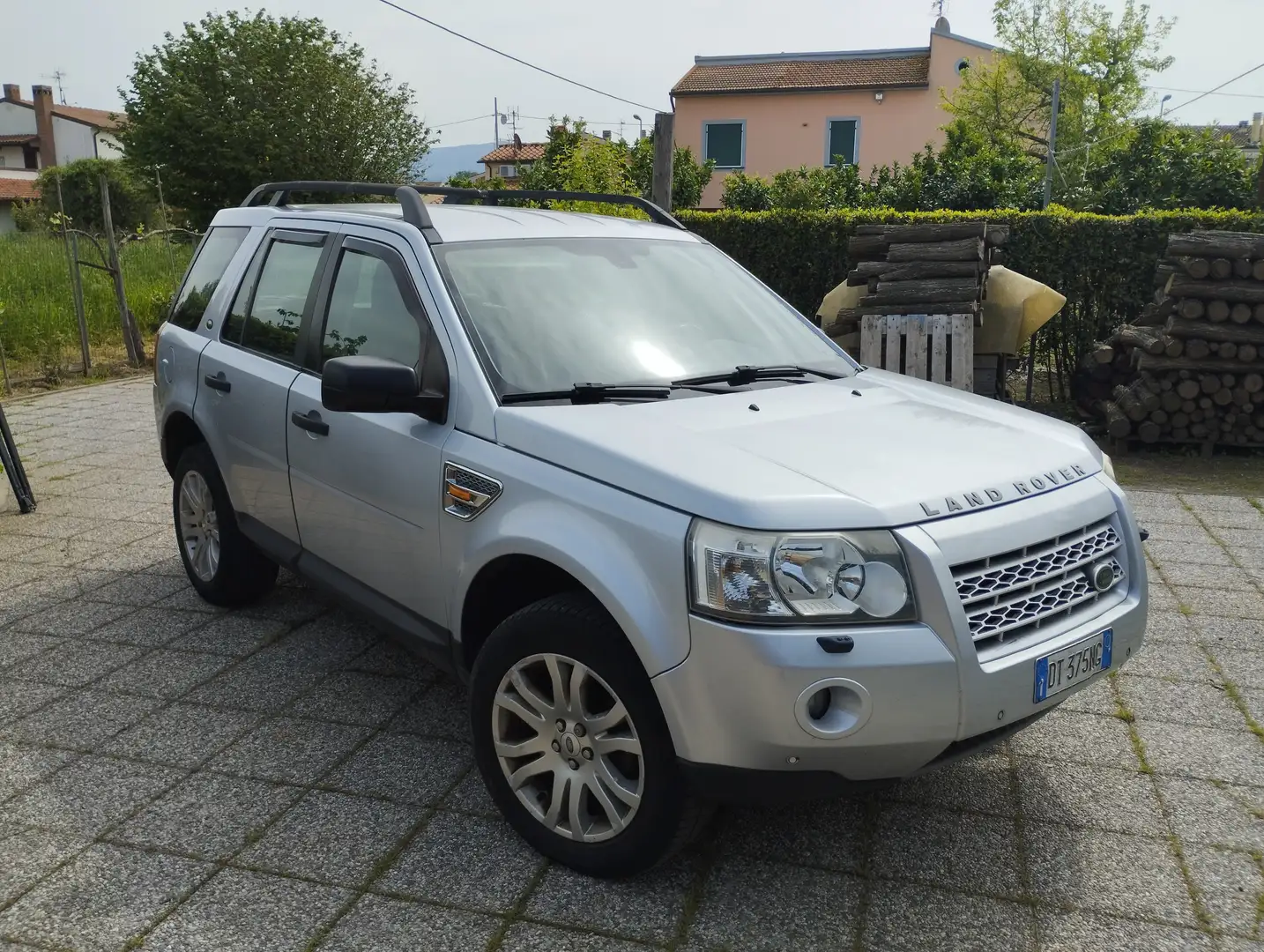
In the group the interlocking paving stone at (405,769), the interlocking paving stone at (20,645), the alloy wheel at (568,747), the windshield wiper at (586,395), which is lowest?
the interlocking paving stone at (405,769)

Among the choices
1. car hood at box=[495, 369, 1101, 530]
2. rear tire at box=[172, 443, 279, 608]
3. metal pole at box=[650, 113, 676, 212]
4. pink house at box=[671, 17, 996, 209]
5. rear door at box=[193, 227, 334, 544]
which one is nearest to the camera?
car hood at box=[495, 369, 1101, 530]

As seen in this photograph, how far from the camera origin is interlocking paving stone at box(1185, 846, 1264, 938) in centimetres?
290

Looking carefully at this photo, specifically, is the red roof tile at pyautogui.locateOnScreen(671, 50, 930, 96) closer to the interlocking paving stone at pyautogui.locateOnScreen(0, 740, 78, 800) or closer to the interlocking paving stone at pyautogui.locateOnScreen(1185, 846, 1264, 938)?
the interlocking paving stone at pyautogui.locateOnScreen(0, 740, 78, 800)

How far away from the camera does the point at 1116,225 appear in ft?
33.9

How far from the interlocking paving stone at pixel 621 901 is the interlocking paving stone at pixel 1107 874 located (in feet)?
3.25

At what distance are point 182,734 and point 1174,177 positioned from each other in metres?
19.6

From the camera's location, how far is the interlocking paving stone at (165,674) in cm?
433

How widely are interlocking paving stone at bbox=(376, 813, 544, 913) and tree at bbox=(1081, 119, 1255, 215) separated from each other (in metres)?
17.6

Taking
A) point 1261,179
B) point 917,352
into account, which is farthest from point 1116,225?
point 917,352

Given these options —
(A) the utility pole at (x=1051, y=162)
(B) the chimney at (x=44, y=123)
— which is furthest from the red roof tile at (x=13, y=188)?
(A) the utility pole at (x=1051, y=162)

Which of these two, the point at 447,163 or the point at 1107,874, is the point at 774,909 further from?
the point at 447,163

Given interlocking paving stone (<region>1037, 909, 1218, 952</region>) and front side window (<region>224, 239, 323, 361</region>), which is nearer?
interlocking paving stone (<region>1037, 909, 1218, 952</region>)

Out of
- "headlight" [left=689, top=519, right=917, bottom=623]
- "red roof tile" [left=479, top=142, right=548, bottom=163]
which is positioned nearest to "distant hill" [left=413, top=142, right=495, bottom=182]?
"red roof tile" [left=479, top=142, right=548, bottom=163]

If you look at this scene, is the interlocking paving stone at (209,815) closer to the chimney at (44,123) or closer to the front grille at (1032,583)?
the front grille at (1032,583)
